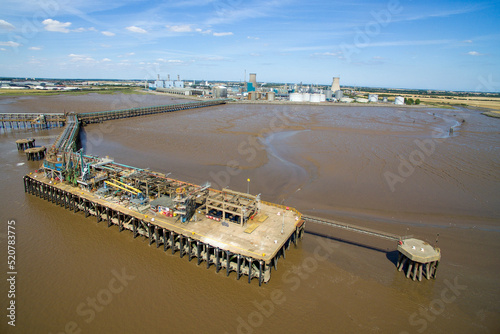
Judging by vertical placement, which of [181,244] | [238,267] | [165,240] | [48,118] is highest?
[48,118]

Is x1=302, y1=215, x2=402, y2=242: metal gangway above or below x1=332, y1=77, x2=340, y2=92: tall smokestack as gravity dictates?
below

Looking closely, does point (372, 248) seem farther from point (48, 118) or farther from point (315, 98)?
point (315, 98)

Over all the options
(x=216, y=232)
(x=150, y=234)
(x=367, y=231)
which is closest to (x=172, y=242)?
(x=150, y=234)

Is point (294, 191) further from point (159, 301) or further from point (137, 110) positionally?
point (137, 110)

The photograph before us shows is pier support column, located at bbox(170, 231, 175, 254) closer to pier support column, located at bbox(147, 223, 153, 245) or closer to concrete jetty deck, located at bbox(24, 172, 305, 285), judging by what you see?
concrete jetty deck, located at bbox(24, 172, 305, 285)

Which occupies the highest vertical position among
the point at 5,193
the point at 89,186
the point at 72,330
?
the point at 89,186

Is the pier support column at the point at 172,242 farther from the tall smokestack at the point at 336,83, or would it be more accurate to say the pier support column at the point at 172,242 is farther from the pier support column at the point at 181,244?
the tall smokestack at the point at 336,83

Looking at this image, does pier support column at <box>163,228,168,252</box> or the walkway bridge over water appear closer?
pier support column at <box>163,228,168,252</box>

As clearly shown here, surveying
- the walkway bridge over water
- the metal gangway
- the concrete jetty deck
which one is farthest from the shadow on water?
the walkway bridge over water

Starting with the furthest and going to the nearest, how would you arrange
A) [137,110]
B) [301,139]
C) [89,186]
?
1. [137,110]
2. [301,139]
3. [89,186]

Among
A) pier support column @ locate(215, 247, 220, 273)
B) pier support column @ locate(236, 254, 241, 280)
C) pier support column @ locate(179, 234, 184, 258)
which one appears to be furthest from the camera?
pier support column @ locate(179, 234, 184, 258)

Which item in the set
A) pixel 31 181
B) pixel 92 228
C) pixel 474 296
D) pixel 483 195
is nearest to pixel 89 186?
pixel 92 228
